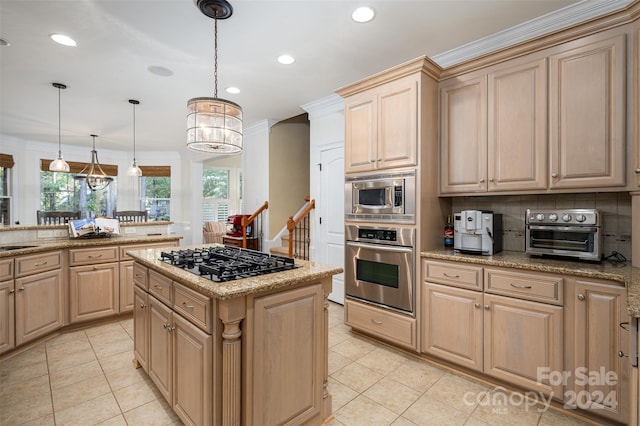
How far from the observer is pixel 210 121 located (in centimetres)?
196

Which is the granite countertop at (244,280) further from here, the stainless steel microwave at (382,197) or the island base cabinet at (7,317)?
the island base cabinet at (7,317)

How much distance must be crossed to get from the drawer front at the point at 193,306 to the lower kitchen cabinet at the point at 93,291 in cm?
216

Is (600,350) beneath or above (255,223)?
beneath

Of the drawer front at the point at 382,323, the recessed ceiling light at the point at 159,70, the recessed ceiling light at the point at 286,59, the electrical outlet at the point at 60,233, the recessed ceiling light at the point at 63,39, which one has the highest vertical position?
the recessed ceiling light at the point at 159,70

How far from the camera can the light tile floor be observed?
1.93 meters

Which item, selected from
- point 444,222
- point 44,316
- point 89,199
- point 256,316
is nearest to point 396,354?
point 444,222

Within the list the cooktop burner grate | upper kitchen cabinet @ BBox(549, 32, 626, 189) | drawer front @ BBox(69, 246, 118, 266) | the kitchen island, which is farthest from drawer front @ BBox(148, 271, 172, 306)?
upper kitchen cabinet @ BBox(549, 32, 626, 189)

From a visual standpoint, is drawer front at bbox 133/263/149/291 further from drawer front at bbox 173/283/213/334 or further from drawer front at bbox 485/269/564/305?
drawer front at bbox 485/269/564/305

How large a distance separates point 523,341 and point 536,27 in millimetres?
2423

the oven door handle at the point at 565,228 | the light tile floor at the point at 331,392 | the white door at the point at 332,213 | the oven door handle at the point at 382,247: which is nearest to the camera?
the light tile floor at the point at 331,392

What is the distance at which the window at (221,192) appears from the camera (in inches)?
363

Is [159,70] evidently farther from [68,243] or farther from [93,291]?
[93,291]

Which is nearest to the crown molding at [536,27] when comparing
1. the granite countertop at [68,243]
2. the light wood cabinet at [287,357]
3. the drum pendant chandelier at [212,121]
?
the drum pendant chandelier at [212,121]

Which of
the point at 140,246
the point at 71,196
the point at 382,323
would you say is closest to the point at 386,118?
the point at 382,323
